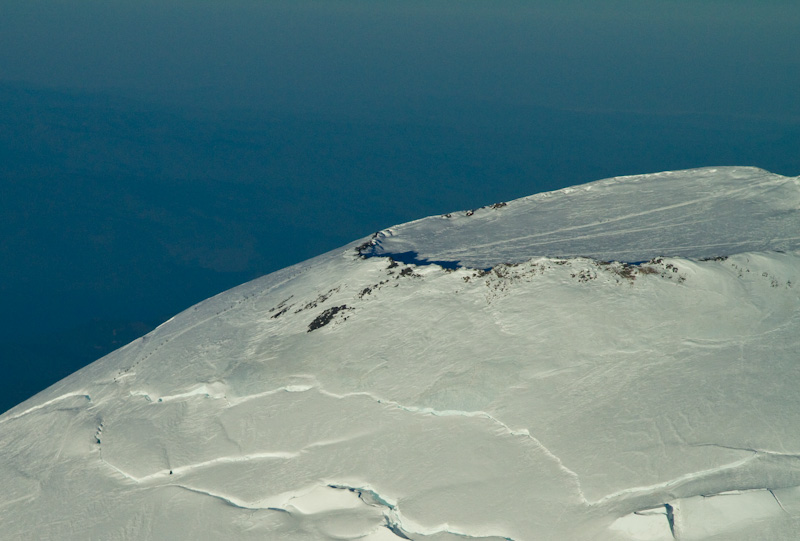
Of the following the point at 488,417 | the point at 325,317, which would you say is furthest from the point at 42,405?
the point at 488,417

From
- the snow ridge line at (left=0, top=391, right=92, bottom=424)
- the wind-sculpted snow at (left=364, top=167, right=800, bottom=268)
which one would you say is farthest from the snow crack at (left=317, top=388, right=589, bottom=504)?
the snow ridge line at (left=0, top=391, right=92, bottom=424)

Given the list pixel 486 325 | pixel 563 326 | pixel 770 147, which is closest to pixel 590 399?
pixel 563 326

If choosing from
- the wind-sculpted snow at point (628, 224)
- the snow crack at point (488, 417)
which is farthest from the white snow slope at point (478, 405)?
the wind-sculpted snow at point (628, 224)

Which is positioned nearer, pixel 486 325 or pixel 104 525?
pixel 104 525

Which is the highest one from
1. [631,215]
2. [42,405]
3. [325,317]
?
[631,215]

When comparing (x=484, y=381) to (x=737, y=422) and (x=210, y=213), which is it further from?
(x=210, y=213)

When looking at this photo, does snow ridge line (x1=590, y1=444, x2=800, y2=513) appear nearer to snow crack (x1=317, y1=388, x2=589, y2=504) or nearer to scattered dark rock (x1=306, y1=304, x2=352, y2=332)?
snow crack (x1=317, y1=388, x2=589, y2=504)

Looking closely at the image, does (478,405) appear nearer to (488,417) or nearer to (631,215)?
(488,417)

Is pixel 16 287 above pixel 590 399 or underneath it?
underneath
